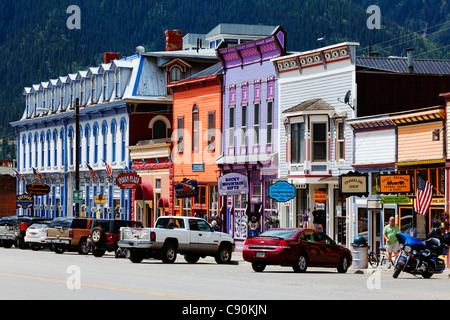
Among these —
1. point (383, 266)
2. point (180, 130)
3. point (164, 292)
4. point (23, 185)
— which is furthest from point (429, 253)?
point (23, 185)

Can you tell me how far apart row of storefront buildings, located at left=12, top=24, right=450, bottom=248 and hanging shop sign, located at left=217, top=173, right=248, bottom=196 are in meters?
0.11

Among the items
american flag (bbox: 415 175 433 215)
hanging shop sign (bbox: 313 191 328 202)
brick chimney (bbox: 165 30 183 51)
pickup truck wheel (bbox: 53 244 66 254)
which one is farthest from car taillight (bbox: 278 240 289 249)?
brick chimney (bbox: 165 30 183 51)

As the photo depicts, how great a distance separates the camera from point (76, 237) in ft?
147

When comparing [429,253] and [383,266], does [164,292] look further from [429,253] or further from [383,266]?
[383,266]

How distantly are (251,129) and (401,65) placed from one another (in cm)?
863

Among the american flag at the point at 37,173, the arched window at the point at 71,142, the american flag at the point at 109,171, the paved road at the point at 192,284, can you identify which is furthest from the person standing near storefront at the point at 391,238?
the american flag at the point at 37,173

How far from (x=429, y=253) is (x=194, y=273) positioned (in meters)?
6.94

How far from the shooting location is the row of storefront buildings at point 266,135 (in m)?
39.2

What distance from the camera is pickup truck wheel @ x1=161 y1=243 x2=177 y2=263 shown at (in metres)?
36.3

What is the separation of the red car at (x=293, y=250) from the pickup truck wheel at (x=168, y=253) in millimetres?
5007

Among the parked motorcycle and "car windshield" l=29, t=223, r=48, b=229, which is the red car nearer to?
the parked motorcycle
